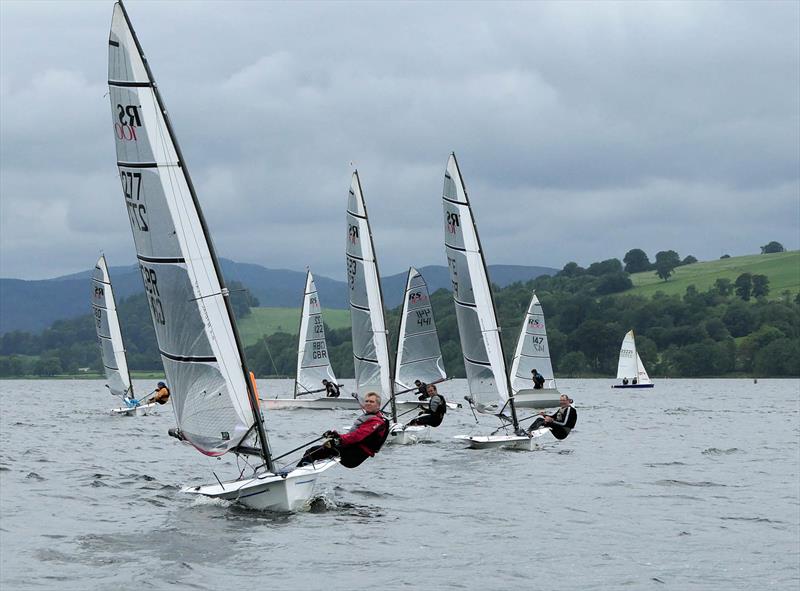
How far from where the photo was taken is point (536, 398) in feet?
182

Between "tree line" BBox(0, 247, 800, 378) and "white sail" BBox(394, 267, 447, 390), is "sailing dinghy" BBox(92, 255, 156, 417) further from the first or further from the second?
"tree line" BBox(0, 247, 800, 378)

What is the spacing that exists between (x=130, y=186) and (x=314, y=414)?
35.9 m

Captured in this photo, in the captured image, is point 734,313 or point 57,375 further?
point 57,375

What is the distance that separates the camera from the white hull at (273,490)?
17.4 meters

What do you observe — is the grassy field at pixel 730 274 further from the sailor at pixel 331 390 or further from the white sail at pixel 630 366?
Answer: the sailor at pixel 331 390

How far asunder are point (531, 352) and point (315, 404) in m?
11.1

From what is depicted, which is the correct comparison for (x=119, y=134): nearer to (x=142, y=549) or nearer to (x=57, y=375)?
(x=142, y=549)

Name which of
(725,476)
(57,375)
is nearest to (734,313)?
(57,375)

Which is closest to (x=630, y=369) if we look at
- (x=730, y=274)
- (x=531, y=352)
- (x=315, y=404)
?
(x=531, y=352)

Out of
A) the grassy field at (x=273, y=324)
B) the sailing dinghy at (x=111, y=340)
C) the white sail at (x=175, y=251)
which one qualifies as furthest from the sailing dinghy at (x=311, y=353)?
the grassy field at (x=273, y=324)

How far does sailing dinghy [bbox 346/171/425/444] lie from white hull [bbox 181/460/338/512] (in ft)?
67.5

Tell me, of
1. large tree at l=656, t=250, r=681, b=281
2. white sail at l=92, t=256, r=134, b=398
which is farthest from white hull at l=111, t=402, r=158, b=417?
large tree at l=656, t=250, r=681, b=281

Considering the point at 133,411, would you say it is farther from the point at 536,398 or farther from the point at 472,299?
the point at 472,299

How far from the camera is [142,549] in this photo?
49.9ft
